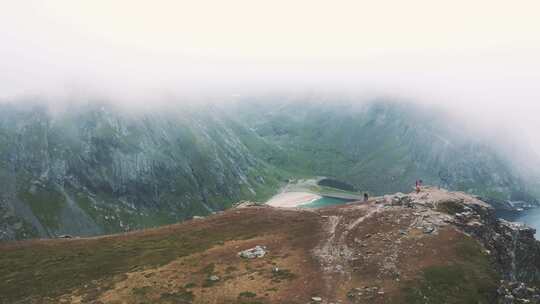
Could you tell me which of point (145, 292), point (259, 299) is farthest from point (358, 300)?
point (145, 292)

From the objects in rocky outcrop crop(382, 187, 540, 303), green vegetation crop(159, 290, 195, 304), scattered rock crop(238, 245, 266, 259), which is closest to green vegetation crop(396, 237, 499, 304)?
rocky outcrop crop(382, 187, 540, 303)

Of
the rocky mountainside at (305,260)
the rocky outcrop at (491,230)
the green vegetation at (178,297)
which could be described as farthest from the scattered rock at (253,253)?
the rocky outcrop at (491,230)

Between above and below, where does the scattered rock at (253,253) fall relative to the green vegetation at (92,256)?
above

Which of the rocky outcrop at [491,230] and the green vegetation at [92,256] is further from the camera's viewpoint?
the rocky outcrop at [491,230]

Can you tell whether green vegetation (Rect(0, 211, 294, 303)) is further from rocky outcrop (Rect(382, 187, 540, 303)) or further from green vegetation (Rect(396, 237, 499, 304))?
rocky outcrop (Rect(382, 187, 540, 303))

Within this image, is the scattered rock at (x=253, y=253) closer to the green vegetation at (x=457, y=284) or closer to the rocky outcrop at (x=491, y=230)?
the green vegetation at (x=457, y=284)

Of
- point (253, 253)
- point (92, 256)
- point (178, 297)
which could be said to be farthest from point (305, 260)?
point (92, 256)

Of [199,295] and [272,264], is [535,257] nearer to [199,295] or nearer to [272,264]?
[272,264]

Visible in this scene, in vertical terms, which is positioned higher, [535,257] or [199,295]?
[199,295]

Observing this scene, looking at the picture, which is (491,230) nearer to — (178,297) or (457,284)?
(457,284)
